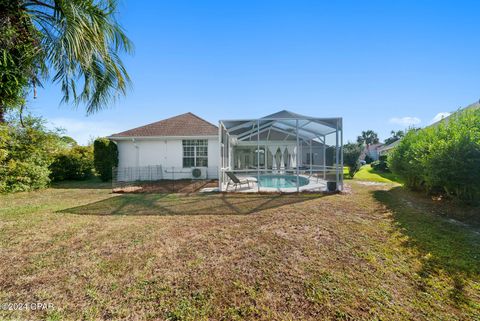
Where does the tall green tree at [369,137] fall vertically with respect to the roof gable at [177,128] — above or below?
above

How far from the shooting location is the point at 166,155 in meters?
14.2

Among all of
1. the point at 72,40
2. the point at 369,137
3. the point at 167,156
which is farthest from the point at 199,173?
the point at 369,137

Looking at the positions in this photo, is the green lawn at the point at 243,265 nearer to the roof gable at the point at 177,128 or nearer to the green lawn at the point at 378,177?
the green lawn at the point at 378,177

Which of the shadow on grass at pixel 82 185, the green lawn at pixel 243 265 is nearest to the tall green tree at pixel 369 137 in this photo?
the green lawn at pixel 243 265

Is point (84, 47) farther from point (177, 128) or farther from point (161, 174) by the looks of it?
point (177, 128)

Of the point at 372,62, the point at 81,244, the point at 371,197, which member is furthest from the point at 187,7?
the point at 371,197

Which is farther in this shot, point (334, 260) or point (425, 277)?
point (334, 260)

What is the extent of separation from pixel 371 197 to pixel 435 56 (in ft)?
26.5

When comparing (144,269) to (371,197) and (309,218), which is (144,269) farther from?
(371,197)

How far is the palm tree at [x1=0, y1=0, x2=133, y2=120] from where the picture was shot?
12.2 feet

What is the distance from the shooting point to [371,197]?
838 centimetres

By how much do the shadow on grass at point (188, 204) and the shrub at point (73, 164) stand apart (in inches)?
345

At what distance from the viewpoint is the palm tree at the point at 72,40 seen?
371cm

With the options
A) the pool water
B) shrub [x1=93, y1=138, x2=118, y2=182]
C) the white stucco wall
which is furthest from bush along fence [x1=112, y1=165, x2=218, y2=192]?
the pool water
